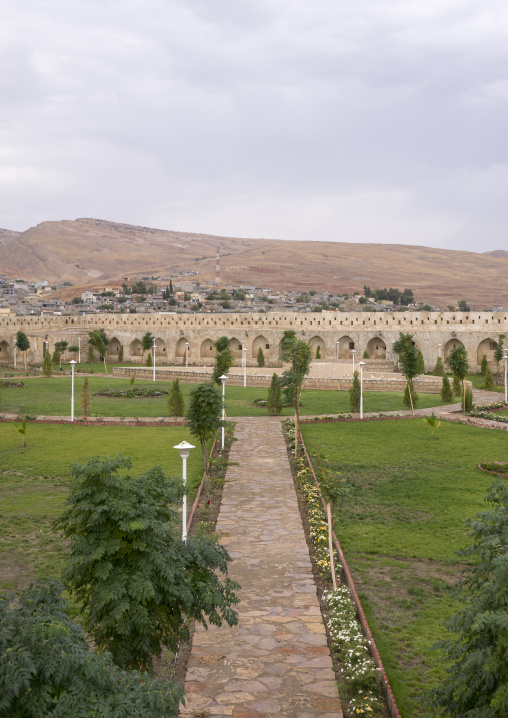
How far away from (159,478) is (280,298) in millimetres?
98070

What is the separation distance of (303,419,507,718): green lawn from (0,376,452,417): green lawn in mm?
4824

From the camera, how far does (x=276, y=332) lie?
155 feet

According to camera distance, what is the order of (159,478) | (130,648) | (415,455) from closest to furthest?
1. (130,648)
2. (159,478)
3. (415,455)

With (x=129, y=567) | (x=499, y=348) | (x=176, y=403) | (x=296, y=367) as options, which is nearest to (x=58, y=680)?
(x=129, y=567)

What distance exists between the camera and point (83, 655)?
345 centimetres

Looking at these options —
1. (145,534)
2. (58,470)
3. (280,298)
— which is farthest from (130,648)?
(280,298)

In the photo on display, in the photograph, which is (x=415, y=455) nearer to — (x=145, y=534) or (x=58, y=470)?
(x=58, y=470)

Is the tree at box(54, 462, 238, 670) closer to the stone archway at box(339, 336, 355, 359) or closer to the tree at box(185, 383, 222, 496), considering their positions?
the tree at box(185, 383, 222, 496)

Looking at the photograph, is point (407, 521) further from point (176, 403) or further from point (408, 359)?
point (176, 403)

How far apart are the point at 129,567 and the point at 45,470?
1040cm

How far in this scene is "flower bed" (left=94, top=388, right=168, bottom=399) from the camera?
1132 inches

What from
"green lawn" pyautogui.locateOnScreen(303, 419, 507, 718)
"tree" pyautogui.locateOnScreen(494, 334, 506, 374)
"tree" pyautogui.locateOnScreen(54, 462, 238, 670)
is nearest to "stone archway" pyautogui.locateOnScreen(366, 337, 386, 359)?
"tree" pyautogui.locateOnScreen(494, 334, 506, 374)

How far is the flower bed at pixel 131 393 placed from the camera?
94.3 feet

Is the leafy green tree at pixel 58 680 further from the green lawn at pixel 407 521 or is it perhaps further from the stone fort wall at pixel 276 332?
the stone fort wall at pixel 276 332
